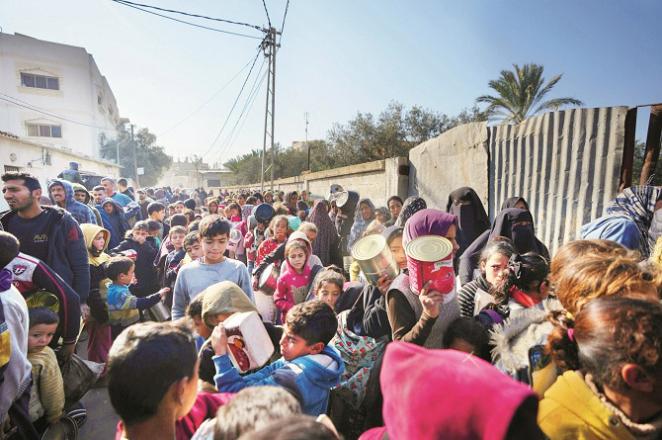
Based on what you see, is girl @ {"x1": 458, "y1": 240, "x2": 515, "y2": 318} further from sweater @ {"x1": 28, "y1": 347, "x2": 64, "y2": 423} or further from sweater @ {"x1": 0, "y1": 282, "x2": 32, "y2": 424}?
sweater @ {"x1": 28, "y1": 347, "x2": 64, "y2": 423}

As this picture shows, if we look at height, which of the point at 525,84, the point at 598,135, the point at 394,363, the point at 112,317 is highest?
the point at 525,84

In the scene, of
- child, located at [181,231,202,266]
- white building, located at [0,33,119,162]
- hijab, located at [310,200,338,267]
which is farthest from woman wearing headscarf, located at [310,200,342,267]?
white building, located at [0,33,119,162]

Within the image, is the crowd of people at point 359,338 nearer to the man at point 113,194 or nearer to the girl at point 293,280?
the girl at point 293,280

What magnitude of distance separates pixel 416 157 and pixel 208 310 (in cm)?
583

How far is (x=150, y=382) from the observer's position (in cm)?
108

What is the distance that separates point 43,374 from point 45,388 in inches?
3.8

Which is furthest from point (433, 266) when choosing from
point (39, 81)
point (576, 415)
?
point (39, 81)

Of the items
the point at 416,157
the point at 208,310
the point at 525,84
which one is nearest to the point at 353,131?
the point at 525,84

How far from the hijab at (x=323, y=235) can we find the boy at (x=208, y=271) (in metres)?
1.88

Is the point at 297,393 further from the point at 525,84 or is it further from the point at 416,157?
the point at 525,84

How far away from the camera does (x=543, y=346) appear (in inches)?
46.8

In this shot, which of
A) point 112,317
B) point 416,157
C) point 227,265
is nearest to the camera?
point 227,265

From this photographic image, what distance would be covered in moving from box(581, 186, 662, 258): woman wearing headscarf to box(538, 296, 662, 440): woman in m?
1.72

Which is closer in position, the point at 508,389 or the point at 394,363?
the point at 508,389
